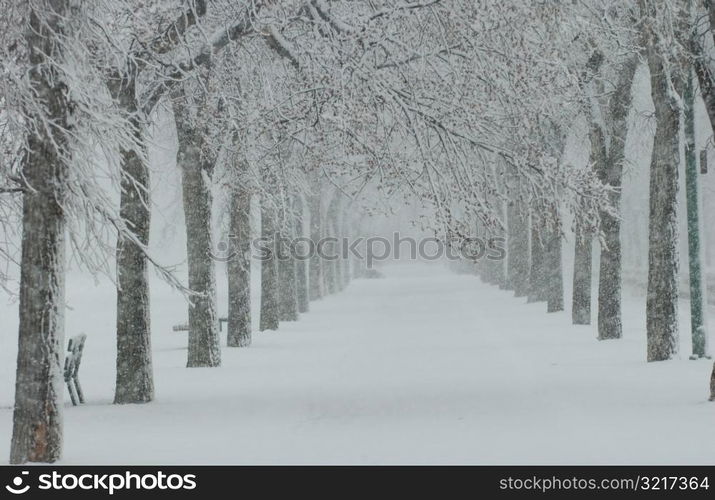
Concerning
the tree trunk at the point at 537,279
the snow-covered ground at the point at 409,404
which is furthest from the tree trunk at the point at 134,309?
the tree trunk at the point at 537,279

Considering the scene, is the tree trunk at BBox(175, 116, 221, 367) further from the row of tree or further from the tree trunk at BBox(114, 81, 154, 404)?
the tree trunk at BBox(114, 81, 154, 404)

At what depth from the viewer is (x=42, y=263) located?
30.5 feet

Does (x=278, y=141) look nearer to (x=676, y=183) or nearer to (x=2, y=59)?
(x=2, y=59)

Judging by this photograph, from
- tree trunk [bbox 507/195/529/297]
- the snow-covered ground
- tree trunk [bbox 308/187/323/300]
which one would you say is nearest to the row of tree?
the snow-covered ground

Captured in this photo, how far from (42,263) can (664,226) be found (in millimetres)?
11137

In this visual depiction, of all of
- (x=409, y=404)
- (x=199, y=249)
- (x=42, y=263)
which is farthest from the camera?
(x=199, y=249)

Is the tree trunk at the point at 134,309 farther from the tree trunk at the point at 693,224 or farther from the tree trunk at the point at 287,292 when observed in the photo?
the tree trunk at the point at 287,292

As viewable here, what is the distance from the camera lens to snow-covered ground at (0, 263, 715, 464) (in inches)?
382

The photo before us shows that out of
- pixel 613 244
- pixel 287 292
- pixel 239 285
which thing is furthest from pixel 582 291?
pixel 287 292

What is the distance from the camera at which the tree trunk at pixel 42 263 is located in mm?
9273

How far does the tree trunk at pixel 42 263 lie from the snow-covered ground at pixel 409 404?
0.60 metres

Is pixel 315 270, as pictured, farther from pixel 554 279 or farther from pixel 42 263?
pixel 42 263

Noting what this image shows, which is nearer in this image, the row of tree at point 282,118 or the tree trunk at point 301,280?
the row of tree at point 282,118

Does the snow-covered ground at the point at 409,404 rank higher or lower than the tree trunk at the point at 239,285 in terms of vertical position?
lower
